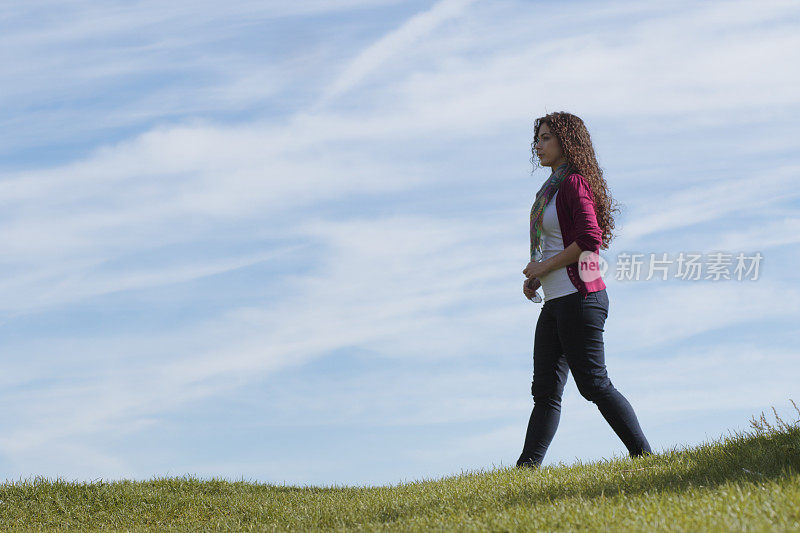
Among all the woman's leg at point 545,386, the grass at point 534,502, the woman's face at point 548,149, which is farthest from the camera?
the woman's face at point 548,149

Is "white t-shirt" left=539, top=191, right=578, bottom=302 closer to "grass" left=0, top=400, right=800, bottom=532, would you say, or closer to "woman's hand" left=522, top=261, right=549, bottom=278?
"woman's hand" left=522, top=261, right=549, bottom=278

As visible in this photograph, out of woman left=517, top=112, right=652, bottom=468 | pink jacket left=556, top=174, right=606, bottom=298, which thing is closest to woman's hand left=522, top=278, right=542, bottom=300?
woman left=517, top=112, right=652, bottom=468

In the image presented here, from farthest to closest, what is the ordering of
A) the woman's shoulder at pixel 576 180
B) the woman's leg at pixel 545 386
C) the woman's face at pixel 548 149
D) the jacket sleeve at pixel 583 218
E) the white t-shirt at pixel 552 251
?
1. the woman's face at pixel 548 149
2. the woman's leg at pixel 545 386
3. the woman's shoulder at pixel 576 180
4. the white t-shirt at pixel 552 251
5. the jacket sleeve at pixel 583 218

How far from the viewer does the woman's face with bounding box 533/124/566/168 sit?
7.28 metres

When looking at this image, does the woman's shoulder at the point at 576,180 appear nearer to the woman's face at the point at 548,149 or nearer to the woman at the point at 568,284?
the woman at the point at 568,284

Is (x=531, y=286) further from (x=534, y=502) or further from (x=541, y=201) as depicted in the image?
(x=534, y=502)

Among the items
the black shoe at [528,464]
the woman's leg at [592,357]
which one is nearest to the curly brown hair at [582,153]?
the woman's leg at [592,357]

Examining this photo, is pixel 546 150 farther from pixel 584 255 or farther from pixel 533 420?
pixel 533 420

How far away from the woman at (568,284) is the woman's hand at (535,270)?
1 cm

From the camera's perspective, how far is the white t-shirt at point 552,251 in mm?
6727

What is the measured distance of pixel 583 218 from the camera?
6660 millimetres

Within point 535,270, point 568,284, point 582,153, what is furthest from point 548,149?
point 568,284

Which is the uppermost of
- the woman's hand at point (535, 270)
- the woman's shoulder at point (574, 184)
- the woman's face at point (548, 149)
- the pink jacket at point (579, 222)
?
the woman's face at point (548, 149)

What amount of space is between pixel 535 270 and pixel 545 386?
45.5 inches
